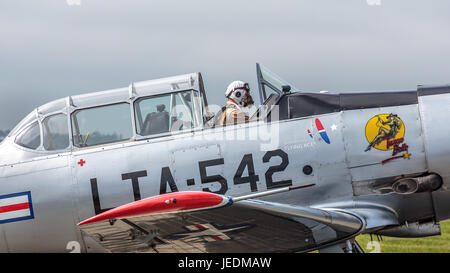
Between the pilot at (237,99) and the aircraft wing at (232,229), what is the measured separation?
1.47m

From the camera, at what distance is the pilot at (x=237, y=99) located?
22.7ft

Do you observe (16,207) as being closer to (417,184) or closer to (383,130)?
(383,130)

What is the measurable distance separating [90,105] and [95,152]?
2.15 feet

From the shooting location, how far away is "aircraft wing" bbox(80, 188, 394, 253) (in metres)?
5.38

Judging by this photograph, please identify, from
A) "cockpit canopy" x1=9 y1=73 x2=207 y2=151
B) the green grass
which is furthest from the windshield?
the green grass

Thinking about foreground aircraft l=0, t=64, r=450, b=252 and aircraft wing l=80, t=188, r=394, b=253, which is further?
foreground aircraft l=0, t=64, r=450, b=252

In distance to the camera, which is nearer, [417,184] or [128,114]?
[417,184]

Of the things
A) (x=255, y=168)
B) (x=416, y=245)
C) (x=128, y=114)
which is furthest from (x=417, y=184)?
(x=416, y=245)

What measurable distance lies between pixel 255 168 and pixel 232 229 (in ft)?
2.77

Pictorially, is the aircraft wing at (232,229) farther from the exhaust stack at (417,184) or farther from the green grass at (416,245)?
the green grass at (416,245)

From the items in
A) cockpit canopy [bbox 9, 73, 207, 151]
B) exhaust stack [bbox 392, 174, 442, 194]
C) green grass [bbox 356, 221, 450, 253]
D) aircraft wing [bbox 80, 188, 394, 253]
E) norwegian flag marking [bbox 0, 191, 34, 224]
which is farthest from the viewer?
green grass [bbox 356, 221, 450, 253]

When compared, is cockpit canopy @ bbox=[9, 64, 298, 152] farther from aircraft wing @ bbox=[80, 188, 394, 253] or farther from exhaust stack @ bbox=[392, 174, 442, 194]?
exhaust stack @ bbox=[392, 174, 442, 194]

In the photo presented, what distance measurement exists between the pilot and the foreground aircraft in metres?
0.19

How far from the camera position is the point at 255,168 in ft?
21.4
